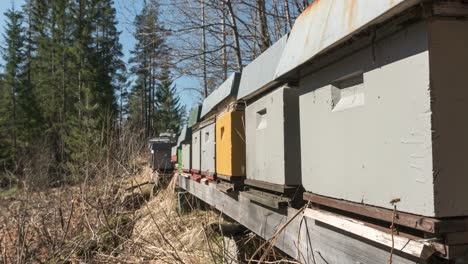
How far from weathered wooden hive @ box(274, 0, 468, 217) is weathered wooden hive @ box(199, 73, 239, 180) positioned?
158 cm

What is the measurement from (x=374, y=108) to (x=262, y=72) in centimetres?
133

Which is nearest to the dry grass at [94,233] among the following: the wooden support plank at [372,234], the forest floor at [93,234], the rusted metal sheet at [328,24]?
the forest floor at [93,234]

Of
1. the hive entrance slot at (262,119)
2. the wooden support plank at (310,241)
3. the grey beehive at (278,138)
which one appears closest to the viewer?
the wooden support plank at (310,241)

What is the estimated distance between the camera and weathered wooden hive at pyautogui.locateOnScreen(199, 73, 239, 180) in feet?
11.8

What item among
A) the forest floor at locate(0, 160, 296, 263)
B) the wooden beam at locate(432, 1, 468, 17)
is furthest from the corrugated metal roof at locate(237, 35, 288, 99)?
the forest floor at locate(0, 160, 296, 263)

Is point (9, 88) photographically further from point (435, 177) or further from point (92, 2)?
point (435, 177)

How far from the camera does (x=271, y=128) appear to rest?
264 cm

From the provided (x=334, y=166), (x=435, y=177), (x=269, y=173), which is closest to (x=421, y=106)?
(x=435, y=177)

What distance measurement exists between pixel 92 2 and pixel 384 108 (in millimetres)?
38778

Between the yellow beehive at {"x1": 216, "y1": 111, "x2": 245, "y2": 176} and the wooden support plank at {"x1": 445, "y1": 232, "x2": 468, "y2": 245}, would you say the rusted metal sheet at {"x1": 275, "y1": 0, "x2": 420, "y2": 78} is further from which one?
the yellow beehive at {"x1": 216, "y1": 111, "x2": 245, "y2": 176}

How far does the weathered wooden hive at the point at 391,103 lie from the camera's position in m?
1.36

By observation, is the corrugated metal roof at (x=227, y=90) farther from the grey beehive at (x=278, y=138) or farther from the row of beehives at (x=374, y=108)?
the row of beehives at (x=374, y=108)

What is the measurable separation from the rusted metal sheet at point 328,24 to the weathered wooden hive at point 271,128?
0.23m

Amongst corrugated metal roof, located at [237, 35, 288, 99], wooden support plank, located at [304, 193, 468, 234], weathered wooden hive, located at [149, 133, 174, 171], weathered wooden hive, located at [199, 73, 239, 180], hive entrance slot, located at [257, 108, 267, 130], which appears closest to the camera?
wooden support plank, located at [304, 193, 468, 234]
